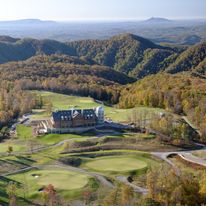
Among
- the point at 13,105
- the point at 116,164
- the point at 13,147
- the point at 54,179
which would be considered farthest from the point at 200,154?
the point at 13,105

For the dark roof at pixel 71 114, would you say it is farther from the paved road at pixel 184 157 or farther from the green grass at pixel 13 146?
the paved road at pixel 184 157

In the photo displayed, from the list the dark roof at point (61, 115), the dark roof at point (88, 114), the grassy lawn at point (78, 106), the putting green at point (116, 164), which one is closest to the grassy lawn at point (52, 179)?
the putting green at point (116, 164)

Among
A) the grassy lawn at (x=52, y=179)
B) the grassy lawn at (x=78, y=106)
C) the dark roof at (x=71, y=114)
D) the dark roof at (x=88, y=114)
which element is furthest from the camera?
the grassy lawn at (x=78, y=106)

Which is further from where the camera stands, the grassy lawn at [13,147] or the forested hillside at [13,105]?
the forested hillside at [13,105]

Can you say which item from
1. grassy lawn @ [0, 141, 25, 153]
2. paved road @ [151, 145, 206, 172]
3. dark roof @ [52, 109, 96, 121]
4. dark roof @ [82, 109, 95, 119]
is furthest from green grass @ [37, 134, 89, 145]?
paved road @ [151, 145, 206, 172]

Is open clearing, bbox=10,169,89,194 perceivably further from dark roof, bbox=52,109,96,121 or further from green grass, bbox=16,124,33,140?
dark roof, bbox=52,109,96,121

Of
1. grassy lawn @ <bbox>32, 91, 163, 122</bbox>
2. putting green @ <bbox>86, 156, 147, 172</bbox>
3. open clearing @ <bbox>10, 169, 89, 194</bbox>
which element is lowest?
grassy lawn @ <bbox>32, 91, 163, 122</bbox>

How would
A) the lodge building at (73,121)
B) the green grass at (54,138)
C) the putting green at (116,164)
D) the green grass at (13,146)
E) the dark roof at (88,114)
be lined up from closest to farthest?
the putting green at (116,164) → the green grass at (13,146) → the green grass at (54,138) → the lodge building at (73,121) → the dark roof at (88,114)
